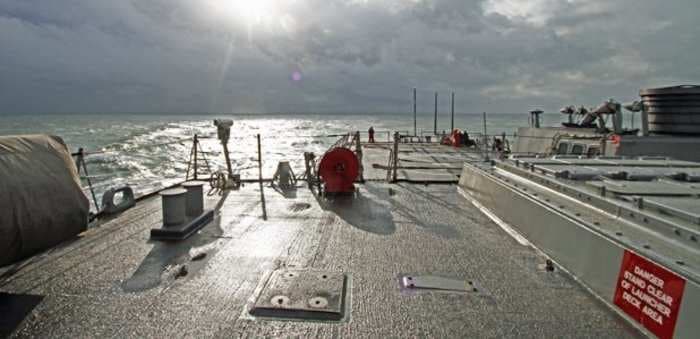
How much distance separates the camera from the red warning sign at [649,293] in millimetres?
2262

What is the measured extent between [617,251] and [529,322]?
88cm

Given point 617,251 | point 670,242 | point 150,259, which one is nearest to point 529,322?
point 617,251

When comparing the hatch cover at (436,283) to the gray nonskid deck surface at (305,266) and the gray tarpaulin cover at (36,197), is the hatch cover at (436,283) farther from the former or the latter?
the gray tarpaulin cover at (36,197)

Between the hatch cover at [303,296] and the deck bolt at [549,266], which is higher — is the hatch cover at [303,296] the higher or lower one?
the lower one

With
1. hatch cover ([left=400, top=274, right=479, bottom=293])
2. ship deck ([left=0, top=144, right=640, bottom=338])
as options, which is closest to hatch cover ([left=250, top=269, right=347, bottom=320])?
ship deck ([left=0, top=144, right=640, bottom=338])

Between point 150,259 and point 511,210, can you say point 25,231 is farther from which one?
point 511,210

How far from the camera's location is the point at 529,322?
8.64 feet

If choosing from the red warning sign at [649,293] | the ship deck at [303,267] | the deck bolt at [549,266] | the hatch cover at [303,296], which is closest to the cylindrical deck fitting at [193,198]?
the ship deck at [303,267]

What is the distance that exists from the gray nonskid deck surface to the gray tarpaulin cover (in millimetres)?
286

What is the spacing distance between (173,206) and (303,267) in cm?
211

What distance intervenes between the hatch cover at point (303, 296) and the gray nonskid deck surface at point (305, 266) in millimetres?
104

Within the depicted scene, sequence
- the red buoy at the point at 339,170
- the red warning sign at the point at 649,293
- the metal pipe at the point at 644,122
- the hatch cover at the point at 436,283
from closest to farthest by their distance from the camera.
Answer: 1. the red warning sign at the point at 649,293
2. the hatch cover at the point at 436,283
3. the red buoy at the point at 339,170
4. the metal pipe at the point at 644,122

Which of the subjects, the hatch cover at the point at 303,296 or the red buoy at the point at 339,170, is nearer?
the hatch cover at the point at 303,296

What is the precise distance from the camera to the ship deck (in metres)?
2.59
